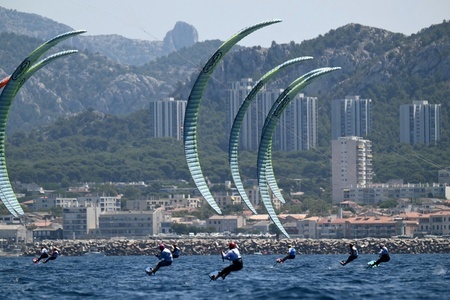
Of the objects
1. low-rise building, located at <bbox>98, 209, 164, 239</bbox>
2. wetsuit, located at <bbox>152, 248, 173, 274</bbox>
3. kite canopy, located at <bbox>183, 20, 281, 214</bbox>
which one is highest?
kite canopy, located at <bbox>183, 20, 281, 214</bbox>

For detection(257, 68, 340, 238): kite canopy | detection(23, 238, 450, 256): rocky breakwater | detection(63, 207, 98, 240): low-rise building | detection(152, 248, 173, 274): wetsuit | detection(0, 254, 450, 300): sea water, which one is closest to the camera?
detection(0, 254, 450, 300): sea water

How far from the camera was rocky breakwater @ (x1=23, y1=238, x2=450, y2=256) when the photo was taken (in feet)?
474

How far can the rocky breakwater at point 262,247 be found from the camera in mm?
144625

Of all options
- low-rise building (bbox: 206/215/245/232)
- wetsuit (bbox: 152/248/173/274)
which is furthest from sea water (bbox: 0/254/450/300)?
low-rise building (bbox: 206/215/245/232)

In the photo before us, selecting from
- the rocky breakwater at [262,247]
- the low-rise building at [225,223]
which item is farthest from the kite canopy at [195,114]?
the low-rise building at [225,223]

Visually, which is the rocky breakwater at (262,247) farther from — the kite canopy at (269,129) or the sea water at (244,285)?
the sea water at (244,285)

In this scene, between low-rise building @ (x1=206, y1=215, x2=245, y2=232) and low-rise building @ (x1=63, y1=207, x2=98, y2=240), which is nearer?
low-rise building @ (x1=63, y1=207, x2=98, y2=240)

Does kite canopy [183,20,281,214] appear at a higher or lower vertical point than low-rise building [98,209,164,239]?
higher

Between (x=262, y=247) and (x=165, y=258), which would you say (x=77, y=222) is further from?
(x=165, y=258)

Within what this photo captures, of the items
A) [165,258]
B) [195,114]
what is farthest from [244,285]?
[195,114]

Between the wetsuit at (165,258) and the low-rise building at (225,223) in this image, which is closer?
the wetsuit at (165,258)

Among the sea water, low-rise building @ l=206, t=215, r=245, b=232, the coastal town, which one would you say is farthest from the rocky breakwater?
the sea water

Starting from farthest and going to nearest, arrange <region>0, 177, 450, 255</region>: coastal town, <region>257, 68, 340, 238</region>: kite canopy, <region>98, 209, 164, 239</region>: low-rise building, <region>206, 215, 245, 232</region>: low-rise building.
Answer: <region>206, 215, 245, 232</region>: low-rise building, <region>98, 209, 164, 239</region>: low-rise building, <region>0, 177, 450, 255</region>: coastal town, <region>257, 68, 340, 238</region>: kite canopy

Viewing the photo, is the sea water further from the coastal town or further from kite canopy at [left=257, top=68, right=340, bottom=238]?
the coastal town
